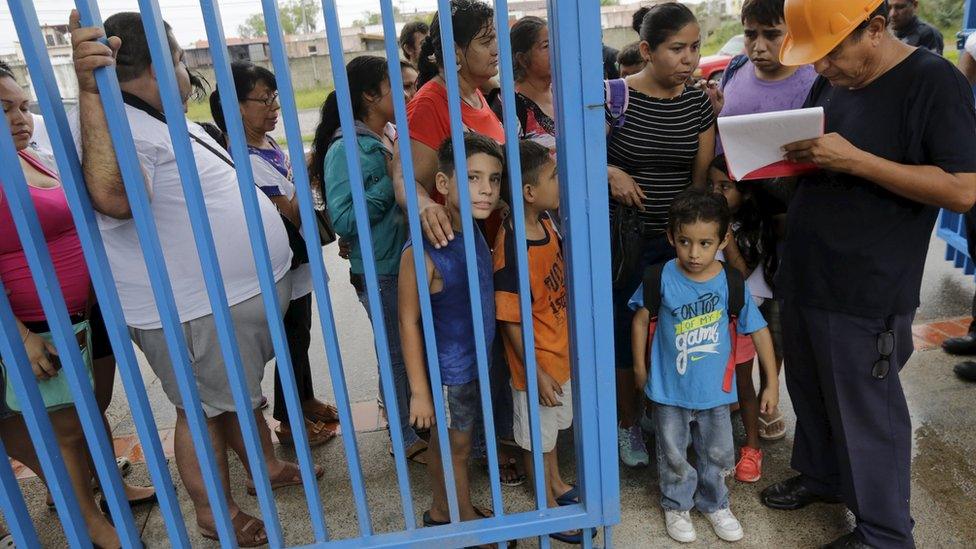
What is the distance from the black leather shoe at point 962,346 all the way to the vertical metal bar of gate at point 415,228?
270 centimetres

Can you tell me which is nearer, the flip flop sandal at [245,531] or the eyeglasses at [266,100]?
the flip flop sandal at [245,531]

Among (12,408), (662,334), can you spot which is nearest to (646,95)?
(662,334)

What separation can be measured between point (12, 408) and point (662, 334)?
2.03 meters

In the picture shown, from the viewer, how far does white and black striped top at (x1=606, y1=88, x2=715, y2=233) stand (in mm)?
2406

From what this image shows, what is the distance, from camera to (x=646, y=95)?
2.42 metres

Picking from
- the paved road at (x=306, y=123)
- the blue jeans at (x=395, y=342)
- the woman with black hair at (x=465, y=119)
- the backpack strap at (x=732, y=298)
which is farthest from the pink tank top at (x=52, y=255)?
the paved road at (x=306, y=123)

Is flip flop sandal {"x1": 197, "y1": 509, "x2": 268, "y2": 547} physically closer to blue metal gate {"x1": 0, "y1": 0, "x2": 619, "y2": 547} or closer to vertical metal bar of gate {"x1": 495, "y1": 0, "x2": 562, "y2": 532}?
blue metal gate {"x1": 0, "y1": 0, "x2": 619, "y2": 547}

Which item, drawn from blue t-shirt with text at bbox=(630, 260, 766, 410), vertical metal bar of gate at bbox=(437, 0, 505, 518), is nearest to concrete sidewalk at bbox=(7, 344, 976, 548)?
blue t-shirt with text at bbox=(630, 260, 766, 410)

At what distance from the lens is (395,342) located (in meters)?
2.64

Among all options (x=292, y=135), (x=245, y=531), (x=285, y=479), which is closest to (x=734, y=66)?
(x=292, y=135)

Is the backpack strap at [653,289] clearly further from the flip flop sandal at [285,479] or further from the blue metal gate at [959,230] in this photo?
the blue metal gate at [959,230]

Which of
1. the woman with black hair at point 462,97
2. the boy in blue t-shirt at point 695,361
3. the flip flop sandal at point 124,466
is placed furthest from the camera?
the flip flop sandal at point 124,466

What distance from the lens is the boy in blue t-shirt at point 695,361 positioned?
6.93 feet

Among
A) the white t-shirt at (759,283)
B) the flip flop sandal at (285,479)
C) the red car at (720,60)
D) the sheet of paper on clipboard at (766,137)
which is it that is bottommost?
the flip flop sandal at (285,479)
